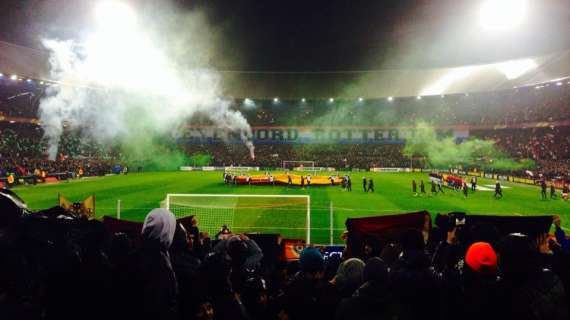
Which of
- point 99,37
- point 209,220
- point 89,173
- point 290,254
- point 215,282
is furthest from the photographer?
point 89,173

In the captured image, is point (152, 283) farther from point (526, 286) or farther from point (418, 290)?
point (526, 286)

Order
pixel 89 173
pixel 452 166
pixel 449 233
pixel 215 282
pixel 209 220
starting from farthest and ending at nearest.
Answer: pixel 452 166 < pixel 89 173 < pixel 209 220 < pixel 449 233 < pixel 215 282

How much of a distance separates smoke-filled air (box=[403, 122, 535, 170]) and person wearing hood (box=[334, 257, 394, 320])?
48.0 meters

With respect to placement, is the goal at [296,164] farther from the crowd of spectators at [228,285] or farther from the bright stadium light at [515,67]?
the crowd of spectators at [228,285]

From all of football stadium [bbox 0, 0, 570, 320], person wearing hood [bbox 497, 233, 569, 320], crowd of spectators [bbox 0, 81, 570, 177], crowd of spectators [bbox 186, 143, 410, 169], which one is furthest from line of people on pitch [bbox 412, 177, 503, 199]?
crowd of spectators [bbox 186, 143, 410, 169]

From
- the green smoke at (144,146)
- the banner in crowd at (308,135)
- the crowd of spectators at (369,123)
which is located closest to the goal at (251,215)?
the crowd of spectators at (369,123)

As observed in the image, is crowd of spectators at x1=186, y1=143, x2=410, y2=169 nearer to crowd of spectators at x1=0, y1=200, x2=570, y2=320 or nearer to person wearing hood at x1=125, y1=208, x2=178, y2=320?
crowd of spectators at x1=0, y1=200, x2=570, y2=320

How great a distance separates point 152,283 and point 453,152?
59560mm

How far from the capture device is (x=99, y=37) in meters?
37.3

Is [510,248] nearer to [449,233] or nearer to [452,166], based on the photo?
[449,233]

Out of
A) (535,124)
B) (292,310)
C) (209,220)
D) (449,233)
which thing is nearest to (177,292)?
(292,310)

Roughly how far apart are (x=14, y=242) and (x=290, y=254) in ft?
17.7

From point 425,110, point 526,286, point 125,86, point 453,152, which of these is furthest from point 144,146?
point 526,286

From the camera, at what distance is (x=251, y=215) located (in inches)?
661
